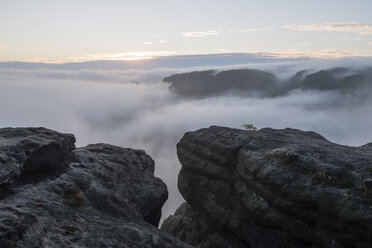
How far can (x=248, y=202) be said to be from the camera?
→ 2384cm

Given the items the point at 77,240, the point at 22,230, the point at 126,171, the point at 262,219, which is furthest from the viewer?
the point at 126,171

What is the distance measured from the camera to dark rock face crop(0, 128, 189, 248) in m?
13.2

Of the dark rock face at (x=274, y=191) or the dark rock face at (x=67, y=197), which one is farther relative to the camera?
the dark rock face at (x=274, y=191)

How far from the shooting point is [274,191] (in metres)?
21.7

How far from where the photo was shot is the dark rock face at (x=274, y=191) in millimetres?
18688

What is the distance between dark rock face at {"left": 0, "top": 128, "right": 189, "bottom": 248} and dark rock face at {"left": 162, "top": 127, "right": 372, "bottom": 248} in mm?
5557

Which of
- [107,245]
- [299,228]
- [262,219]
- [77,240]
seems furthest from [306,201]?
[77,240]

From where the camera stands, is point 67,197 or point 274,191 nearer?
point 67,197

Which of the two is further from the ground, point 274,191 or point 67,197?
point 67,197

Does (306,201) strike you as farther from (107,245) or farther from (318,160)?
(107,245)

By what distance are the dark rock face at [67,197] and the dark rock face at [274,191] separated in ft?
18.2

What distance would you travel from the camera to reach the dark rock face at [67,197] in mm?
13211

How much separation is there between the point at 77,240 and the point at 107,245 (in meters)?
1.45

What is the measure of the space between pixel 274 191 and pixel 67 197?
1308 cm
